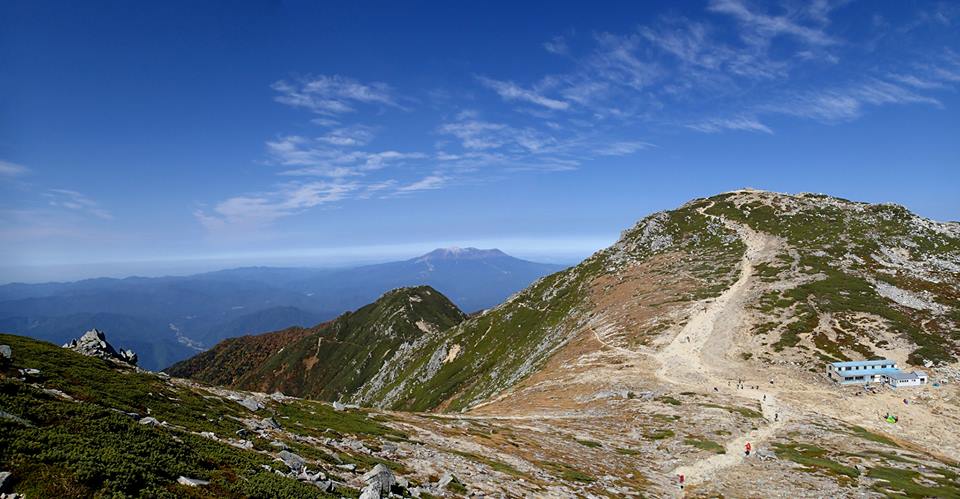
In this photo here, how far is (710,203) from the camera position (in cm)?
19675

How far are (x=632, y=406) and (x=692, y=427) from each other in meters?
9.11

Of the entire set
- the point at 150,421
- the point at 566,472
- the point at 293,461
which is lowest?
the point at 566,472

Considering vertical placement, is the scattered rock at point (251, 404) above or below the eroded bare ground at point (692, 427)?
above

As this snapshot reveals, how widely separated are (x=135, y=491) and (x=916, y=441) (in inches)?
2673

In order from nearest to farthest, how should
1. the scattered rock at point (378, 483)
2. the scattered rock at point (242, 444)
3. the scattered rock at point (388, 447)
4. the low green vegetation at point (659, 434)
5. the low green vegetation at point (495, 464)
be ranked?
the scattered rock at point (378, 483), the scattered rock at point (242, 444), the scattered rock at point (388, 447), the low green vegetation at point (495, 464), the low green vegetation at point (659, 434)

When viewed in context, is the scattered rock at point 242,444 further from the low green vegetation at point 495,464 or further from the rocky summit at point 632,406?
the low green vegetation at point 495,464

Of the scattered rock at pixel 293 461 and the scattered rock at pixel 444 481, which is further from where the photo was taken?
the scattered rock at pixel 444 481

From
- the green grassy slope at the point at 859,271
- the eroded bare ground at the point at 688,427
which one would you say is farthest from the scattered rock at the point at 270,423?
the green grassy slope at the point at 859,271

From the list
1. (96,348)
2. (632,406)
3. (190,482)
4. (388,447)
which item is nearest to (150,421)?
(190,482)

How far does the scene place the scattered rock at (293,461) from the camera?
2020 cm

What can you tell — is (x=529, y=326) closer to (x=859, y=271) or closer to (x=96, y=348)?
(x=859, y=271)

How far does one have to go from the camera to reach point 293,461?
2070 cm

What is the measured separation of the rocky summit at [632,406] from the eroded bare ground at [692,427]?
0.30 m

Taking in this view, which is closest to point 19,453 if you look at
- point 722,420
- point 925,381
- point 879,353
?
point 722,420
